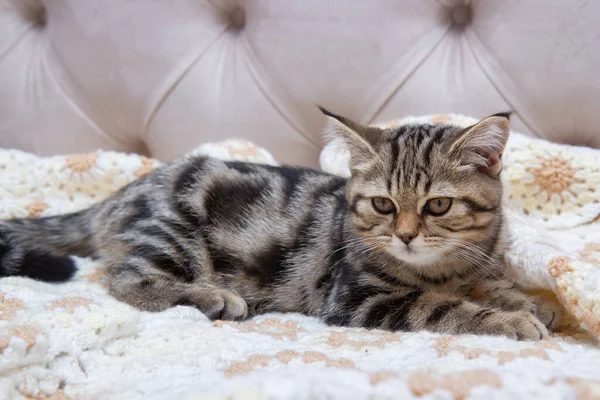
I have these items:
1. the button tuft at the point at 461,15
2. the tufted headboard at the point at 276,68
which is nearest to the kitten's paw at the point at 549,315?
the tufted headboard at the point at 276,68

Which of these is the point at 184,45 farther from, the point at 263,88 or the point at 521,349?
the point at 521,349

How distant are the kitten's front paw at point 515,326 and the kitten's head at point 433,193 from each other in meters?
0.17

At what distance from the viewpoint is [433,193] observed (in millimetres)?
1029

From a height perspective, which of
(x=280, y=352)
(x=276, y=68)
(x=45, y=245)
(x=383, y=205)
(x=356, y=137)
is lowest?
(x=45, y=245)

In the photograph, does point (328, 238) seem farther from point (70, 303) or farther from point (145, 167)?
point (145, 167)

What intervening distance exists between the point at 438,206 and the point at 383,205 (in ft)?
0.36

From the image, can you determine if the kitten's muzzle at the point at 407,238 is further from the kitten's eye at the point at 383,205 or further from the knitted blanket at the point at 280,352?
the knitted blanket at the point at 280,352

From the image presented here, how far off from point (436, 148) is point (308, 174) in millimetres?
397

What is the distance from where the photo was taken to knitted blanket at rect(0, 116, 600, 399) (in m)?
0.60

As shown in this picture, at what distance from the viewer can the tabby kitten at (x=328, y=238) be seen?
1.03 meters

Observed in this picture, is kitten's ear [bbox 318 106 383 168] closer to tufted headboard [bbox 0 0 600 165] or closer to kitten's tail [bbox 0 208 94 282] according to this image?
tufted headboard [bbox 0 0 600 165]

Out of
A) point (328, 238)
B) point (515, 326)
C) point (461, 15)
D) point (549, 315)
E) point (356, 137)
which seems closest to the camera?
point (515, 326)

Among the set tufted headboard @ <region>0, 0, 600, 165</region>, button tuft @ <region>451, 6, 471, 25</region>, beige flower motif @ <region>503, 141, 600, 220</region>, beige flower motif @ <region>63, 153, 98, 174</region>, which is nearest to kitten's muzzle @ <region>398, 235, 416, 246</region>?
beige flower motif @ <region>503, 141, 600, 220</region>

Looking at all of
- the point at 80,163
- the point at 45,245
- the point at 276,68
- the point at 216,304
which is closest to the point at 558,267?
the point at 216,304
